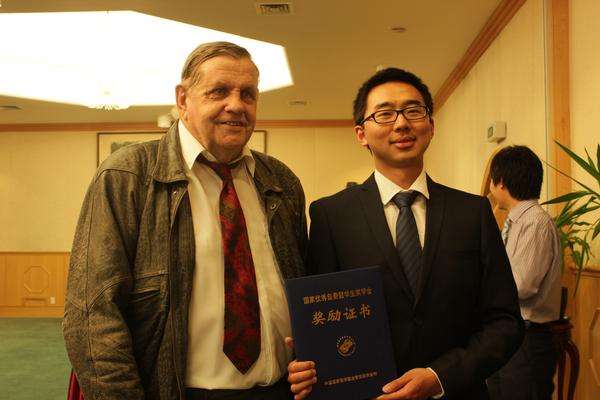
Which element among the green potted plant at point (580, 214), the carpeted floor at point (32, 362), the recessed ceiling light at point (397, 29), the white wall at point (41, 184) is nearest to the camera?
the green potted plant at point (580, 214)

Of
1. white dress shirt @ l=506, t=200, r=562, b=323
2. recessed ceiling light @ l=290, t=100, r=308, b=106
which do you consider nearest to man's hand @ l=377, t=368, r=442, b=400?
white dress shirt @ l=506, t=200, r=562, b=323

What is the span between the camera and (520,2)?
4.54 meters

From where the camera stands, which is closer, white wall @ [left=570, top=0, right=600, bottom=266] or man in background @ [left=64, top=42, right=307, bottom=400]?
man in background @ [left=64, top=42, right=307, bottom=400]

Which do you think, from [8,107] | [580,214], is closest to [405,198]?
[580,214]

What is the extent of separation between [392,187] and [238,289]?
508mm

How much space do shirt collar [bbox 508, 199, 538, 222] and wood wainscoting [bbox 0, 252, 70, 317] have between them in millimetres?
8758

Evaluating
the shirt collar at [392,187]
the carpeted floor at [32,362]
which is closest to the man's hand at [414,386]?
the shirt collar at [392,187]

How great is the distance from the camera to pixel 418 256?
153 cm

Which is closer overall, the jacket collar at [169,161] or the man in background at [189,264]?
the man in background at [189,264]

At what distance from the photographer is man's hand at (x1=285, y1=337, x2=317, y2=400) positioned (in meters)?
1.40

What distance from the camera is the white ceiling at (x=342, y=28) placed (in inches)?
191

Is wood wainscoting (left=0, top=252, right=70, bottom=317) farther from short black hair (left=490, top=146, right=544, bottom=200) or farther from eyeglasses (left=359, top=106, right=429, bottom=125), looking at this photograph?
eyeglasses (left=359, top=106, right=429, bottom=125)

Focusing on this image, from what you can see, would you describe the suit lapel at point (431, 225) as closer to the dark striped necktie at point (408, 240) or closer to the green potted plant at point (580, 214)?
the dark striped necktie at point (408, 240)

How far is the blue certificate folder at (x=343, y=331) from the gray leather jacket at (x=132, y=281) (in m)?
0.30
